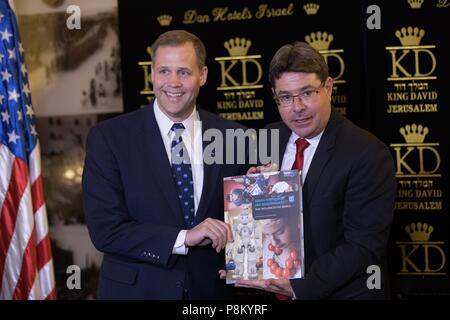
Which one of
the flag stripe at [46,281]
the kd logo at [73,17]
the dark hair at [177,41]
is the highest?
the kd logo at [73,17]

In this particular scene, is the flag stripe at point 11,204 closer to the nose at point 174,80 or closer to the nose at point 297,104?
the nose at point 174,80

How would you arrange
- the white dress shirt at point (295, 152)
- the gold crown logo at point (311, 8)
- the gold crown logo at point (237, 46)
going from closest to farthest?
the white dress shirt at point (295, 152), the gold crown logo at point (311, 8), the gold crown logo at point (237, 46)

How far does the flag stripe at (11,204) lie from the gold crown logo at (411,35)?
258 cm

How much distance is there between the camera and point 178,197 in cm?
314

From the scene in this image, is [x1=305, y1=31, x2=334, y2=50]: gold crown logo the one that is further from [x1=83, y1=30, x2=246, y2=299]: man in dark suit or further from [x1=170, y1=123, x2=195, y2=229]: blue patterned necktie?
[x1=170, y1=123, x2=195, y2=229]: blue patterned necktie

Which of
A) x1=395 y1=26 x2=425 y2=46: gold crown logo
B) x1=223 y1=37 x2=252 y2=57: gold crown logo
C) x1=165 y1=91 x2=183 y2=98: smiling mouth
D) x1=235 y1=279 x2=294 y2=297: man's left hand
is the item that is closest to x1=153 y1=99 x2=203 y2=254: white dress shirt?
x1=165 y1=91 x2=183 y2=98: smiling mouth

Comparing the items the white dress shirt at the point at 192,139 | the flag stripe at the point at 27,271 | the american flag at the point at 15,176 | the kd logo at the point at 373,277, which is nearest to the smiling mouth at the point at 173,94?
the white dress shirt at the point at 192,139

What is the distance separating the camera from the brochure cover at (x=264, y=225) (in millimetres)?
3018

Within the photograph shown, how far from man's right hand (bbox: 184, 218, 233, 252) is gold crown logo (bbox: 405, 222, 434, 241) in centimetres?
208

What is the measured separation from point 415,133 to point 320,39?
0.89 metres

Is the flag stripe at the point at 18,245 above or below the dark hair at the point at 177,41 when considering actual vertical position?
below

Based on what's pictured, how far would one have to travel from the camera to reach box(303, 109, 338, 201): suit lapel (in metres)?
3.12

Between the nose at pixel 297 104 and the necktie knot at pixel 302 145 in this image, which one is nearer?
the nose at pixel 297 104
